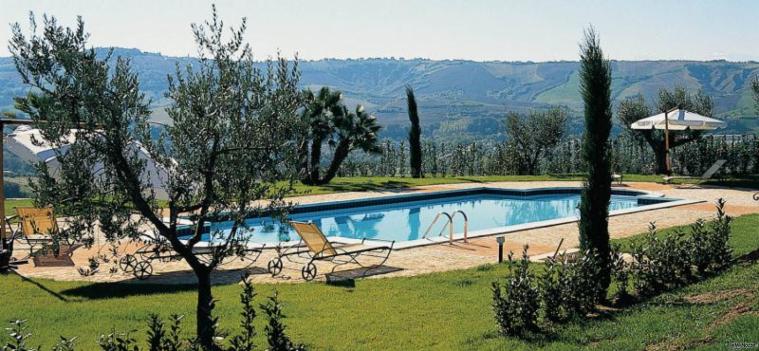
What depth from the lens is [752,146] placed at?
28.5 m

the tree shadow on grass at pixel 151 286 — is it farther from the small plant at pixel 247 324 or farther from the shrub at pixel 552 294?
the small plant at pixel 247 324

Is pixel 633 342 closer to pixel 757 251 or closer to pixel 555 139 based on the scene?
pixel 757 251

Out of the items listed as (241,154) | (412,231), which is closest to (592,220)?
(241,154)

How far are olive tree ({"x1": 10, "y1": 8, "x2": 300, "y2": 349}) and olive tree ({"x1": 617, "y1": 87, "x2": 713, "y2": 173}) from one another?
993 inches

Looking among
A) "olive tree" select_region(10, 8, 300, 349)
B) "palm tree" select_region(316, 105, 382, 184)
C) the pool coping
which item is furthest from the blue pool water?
"olive tree" select_region(10, 8, 300, 349)

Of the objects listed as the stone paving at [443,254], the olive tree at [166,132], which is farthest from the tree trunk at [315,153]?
the olive tree at [166,132]

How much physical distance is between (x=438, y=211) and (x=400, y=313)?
13333 mm

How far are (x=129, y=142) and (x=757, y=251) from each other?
867cm

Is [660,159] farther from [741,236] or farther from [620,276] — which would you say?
[620,276]

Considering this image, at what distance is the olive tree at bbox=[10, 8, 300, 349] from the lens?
19.2ft

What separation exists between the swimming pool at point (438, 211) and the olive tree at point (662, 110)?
6838 millimetres

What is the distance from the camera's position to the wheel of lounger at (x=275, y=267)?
1092 cm

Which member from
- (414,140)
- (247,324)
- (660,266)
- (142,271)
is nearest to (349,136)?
(414,140)

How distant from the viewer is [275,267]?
10.9 metres
